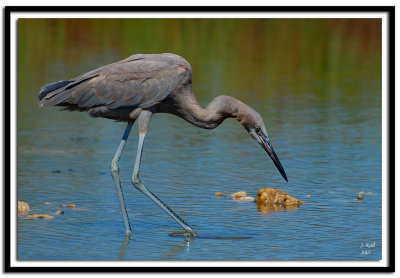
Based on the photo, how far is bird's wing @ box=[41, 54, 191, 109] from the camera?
9.23 m

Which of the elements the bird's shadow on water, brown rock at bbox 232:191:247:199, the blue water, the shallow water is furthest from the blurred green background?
the bird's shadow on water

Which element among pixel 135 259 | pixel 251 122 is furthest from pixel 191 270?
pixel 251 122

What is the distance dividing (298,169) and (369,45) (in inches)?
344

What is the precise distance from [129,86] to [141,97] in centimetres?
15

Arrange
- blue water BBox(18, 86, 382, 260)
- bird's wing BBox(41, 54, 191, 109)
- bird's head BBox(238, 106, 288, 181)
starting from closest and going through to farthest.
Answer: blue water BBox(18, 86, 382, 260), bird's wing BBox(41, 54, 191, 109), bird's head BBox(238, 106, 288, 181)

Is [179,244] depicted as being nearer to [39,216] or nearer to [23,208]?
[39,216]

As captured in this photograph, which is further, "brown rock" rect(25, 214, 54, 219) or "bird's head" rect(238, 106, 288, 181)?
"brown rock" rect(25, 214, 54, 219)

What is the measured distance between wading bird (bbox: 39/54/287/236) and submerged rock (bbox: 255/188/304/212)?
775 mm

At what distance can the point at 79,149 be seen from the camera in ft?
41.4

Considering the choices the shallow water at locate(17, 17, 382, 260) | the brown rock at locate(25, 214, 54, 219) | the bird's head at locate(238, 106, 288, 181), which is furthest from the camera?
the brown rock at locate(25, 214, 54, 219)

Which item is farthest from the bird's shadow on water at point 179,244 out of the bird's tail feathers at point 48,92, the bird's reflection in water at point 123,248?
the bird's tail feathers at point 48,92

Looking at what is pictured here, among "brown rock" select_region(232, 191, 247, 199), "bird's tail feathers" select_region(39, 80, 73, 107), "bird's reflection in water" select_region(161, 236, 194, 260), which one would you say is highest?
"bird's tail feathers" select_region(39, 80, 73, 107)

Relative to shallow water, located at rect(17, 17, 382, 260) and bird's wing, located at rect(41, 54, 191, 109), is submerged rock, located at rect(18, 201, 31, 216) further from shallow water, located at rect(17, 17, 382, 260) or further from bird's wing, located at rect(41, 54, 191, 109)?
bird's wing, located at rect(41, 54, 191, 109)
